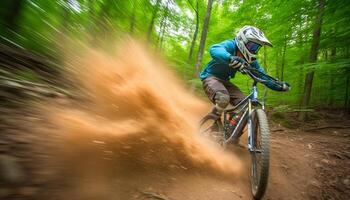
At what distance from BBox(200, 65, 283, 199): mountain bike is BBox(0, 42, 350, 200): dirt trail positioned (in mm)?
285

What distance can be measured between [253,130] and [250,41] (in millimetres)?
1486

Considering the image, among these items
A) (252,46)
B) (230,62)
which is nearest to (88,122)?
(230,62)

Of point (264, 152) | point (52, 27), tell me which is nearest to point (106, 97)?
point (52, 27)

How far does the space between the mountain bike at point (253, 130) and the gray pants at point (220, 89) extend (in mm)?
314

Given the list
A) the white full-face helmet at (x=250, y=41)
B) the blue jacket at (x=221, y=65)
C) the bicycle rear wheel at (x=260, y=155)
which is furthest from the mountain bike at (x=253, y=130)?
the blue jacket at (x=221, y=65)

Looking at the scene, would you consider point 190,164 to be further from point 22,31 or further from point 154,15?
point 22,31

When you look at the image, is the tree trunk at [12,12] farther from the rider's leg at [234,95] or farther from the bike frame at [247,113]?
the rider's leg at [234,95]

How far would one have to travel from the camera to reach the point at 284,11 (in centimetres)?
794

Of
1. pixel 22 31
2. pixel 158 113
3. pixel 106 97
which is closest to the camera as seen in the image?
pixel 22 31

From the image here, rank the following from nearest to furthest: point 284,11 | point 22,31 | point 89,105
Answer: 1. point 22,31
2. point 89,105
3. point 284,11

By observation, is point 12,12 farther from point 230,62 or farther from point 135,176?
point 230,62

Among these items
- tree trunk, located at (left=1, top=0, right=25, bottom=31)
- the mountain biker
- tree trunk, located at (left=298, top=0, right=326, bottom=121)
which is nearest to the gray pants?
the mountain biker

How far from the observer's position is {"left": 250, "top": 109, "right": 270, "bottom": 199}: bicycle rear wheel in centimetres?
294

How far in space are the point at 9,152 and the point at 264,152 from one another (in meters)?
2.67
